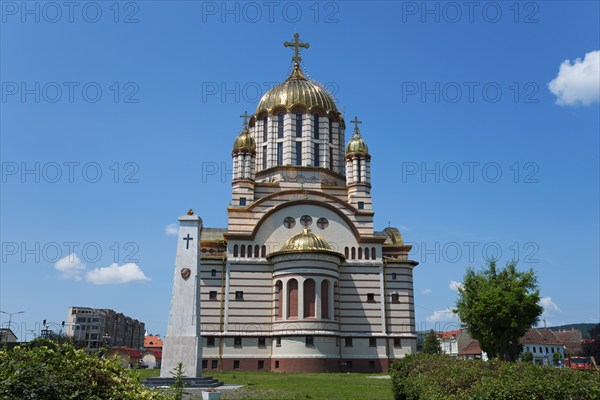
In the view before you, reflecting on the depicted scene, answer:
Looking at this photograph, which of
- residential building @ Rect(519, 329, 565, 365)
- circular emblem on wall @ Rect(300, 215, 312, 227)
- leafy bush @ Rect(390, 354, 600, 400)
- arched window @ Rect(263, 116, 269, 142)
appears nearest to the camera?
leafy bush @ Rect(390, 354, 600, 400)

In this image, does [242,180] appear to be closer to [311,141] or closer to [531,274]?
[311,141]

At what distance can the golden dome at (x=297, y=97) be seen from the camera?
4369 centimetres

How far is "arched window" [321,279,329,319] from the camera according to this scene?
35.5 meters

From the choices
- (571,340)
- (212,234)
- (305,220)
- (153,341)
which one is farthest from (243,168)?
(153,341)

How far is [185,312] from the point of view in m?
22.9

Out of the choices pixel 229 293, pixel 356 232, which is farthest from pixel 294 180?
pixel 229 293

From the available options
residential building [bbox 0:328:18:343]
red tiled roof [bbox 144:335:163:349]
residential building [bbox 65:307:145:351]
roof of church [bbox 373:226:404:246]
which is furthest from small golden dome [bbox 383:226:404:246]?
red tiled roof [bbox 144:335:163:349]

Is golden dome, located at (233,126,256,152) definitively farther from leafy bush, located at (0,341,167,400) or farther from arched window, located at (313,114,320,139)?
leafy bush, located at (0,341,167,400)

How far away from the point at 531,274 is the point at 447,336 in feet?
308

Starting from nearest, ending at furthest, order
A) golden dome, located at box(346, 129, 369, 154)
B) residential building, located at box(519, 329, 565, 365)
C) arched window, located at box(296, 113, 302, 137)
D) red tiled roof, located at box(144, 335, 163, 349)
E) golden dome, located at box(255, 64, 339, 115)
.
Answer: golden dome, located at box(346, 129, 369, 154) → arched window, located at box(296, 113, 302, 137) → golden dome, located at box(255, 64, 339, 115) → residential building, located at box(519, 329, 565, 365) → red tiled roof, located at box(144, 335, 163, 349)

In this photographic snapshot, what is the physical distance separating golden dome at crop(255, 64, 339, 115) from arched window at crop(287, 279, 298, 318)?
590 inches

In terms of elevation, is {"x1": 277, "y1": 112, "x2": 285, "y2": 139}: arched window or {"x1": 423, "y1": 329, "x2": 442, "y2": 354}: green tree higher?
{"x1": 277, "y1": 112, "x2": 285, "y2": 139}: arched window

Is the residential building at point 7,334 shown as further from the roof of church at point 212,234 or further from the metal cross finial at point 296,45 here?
the metal cross finial at point 296,45

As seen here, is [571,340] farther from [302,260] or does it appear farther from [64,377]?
[64,377]
